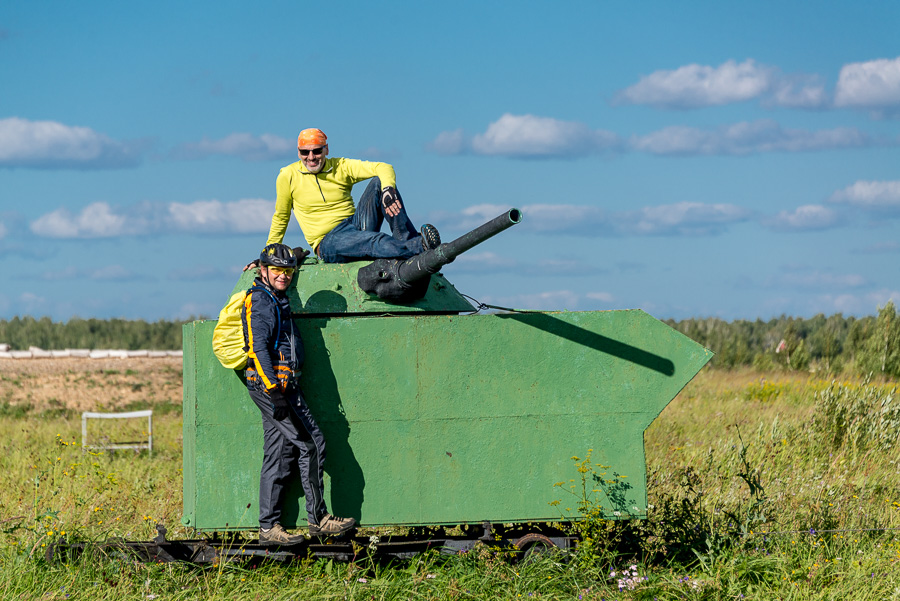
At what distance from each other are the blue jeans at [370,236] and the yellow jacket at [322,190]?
0.11 m

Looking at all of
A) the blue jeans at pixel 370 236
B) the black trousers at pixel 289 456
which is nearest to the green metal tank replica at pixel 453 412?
the black trousers at pixel 289 456

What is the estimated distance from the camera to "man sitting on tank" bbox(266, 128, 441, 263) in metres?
7.54

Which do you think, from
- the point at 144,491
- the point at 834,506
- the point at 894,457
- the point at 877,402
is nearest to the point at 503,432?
the point at 834,506

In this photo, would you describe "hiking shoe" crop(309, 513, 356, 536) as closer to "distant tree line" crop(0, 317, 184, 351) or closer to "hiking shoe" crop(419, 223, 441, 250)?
"hiking shoe" crop(419, 223, 441, 250)

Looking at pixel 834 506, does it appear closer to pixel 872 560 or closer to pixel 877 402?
pixel 872 560

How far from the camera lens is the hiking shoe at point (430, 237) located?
6.74 meters

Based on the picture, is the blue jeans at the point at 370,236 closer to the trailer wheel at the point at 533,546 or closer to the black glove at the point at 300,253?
the black glove at the point at 300,253

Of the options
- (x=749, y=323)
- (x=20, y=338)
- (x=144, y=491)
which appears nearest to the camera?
(x=144, y=491)

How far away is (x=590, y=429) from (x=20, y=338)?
4141 cm

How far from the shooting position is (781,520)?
8398 mm

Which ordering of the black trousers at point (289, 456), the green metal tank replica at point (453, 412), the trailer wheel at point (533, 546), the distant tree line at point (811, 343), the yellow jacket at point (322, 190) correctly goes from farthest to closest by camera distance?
the distant tree line at point (811, 343)
the yellow jacket at point (322, 190)
the trailer wheel at point (533, 546)
the green metal tank replica at point (453, 412)
the black trousers at point (289, 456)

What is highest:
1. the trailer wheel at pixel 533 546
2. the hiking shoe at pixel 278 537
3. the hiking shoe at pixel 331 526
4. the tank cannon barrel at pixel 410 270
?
the tank cannon barrel at pixel 410 270

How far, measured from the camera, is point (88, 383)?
25484 millimetres

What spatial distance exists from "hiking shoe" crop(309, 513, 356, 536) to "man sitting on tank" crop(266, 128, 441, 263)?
204 cm
